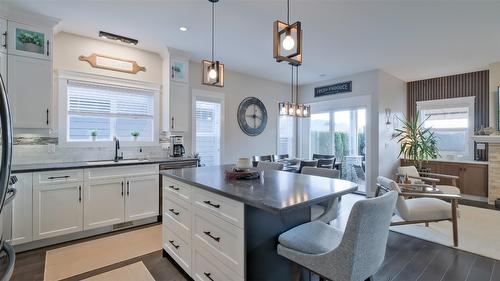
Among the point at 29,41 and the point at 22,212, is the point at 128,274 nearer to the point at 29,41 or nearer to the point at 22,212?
the point at 22,212

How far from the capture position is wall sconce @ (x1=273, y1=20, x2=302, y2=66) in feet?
6.04

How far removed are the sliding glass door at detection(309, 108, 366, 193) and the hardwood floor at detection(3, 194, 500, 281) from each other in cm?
261

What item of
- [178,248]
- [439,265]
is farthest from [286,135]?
[178,248]

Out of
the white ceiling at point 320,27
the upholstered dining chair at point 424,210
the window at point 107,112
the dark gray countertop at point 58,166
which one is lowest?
the upholstered dining chair at point 424,210

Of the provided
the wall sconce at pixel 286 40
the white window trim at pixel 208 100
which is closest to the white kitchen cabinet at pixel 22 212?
the white window trim at pixel 208 100

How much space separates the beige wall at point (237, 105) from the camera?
5011 millimetres

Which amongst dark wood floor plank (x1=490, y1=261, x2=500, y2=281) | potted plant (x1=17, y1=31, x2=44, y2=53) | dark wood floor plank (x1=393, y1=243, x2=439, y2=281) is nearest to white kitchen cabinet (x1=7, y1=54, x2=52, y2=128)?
potted plant (x1=17, y1=31, x2=44, y2=53)

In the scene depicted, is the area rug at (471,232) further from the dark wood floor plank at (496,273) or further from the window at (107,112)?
the window at (107,112)

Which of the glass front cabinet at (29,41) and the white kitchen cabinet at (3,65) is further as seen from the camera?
the glass front cabinet at (29,41)

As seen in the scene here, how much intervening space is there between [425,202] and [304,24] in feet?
9.77

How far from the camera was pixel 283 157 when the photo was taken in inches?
223

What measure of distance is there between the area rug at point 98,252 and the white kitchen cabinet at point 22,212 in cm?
36

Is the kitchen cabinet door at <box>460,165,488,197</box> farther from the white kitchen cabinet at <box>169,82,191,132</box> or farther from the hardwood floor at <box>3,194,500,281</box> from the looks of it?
the white kitchen cabinet at <box>169,82,191,132</box>

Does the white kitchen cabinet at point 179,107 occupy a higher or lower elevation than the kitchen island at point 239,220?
higher
